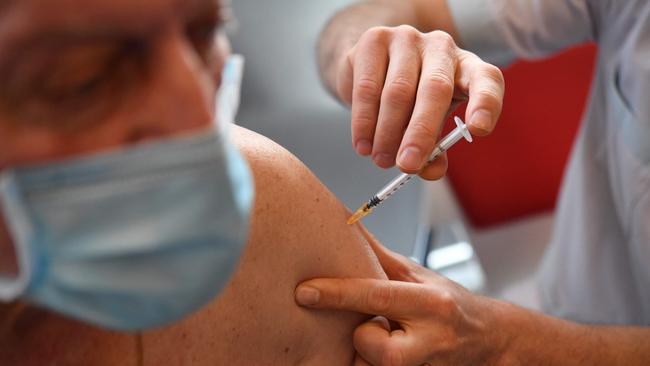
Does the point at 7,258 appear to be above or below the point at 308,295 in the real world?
above

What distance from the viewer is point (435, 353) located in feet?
3.31

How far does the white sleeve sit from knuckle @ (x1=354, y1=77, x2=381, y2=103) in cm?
39

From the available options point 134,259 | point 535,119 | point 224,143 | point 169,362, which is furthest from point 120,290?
point 535,119

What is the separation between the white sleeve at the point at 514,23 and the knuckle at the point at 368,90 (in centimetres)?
39

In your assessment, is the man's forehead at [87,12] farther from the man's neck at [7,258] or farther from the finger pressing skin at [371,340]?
the finger pressing skin at [371,340]

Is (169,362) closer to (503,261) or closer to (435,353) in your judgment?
(435,353)

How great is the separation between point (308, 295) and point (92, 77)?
1.33 feet

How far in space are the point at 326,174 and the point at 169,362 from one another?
25.8 inches

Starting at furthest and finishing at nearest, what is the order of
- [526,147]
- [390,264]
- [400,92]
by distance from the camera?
[526,147] → [390,264] → [400,92]

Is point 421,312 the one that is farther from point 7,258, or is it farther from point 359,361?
point 7,258

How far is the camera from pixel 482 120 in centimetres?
88

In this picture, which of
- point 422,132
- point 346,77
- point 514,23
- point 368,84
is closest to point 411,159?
point 422,132

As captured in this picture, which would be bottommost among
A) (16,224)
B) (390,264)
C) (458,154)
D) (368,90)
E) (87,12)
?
(458,154)

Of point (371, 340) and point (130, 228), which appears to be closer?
point (130, 228)
